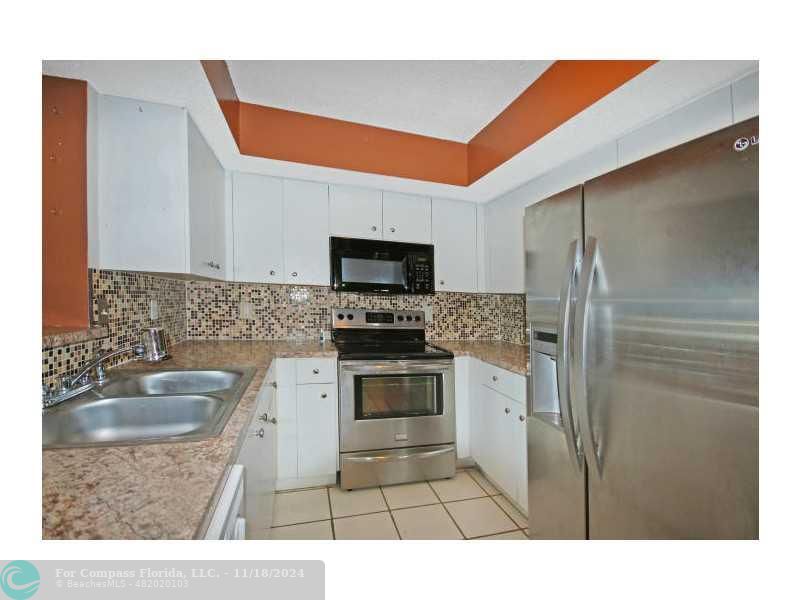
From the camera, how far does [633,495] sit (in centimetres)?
92

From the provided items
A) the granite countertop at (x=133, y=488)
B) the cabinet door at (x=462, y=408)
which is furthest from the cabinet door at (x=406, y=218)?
the granite countertop at (x=133, y=488)

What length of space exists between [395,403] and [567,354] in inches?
50.5

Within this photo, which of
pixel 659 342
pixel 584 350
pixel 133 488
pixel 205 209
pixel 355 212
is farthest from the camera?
pixel 355 212

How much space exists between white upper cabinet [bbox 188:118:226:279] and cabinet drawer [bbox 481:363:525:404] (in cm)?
166

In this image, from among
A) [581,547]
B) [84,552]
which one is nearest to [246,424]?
[84,552]

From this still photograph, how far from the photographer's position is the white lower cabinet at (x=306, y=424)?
2.00 m

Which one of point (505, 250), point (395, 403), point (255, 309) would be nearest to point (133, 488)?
point (395, 403)

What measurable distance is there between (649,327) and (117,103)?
205 cm

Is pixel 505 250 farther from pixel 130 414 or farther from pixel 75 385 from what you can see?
pixel 75 385

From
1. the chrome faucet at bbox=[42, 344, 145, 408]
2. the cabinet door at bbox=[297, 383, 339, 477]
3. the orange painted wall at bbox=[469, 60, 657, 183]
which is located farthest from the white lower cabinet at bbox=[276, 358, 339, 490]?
the orange painted wall at bbox=[469, 60, 657, 183]

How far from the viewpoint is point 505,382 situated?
188 centimetres

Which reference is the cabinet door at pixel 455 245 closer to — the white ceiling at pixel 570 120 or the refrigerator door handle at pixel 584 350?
the white ceiling at pixel 570 120

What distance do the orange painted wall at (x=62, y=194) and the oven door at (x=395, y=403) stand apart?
1.28 meters
